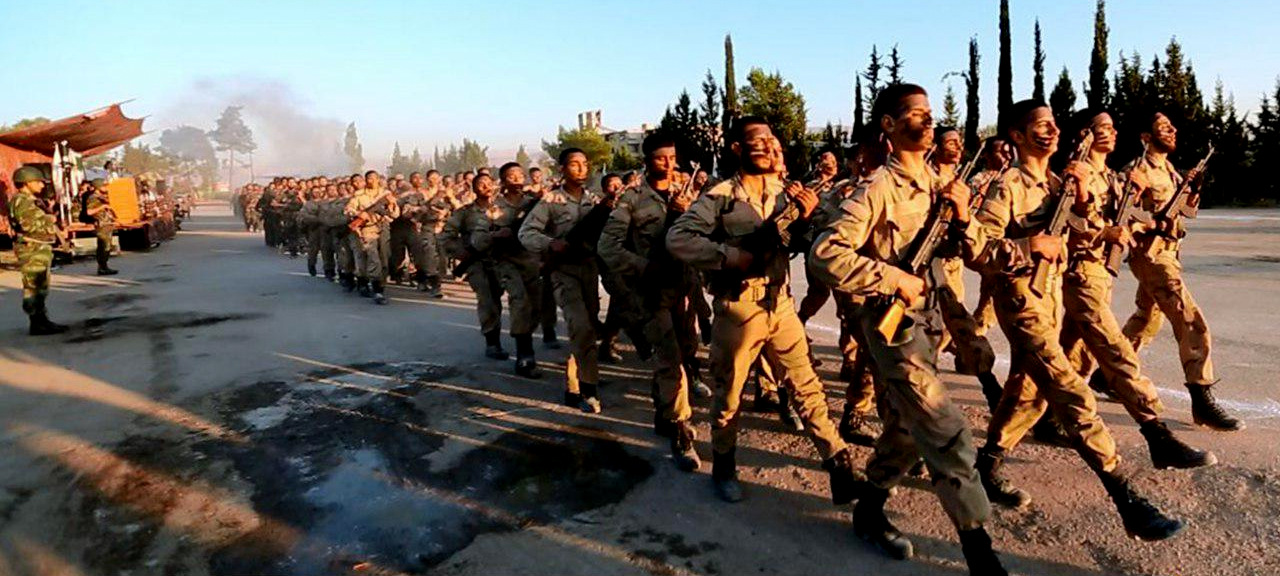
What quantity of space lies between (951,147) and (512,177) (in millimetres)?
3515

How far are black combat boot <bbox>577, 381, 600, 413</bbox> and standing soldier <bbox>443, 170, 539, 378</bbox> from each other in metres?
0.99

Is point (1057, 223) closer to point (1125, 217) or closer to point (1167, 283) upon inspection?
point (1125, 217)

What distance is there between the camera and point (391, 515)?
11.7 feet

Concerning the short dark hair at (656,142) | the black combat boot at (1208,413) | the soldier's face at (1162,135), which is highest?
the short dark hair at (656,142)

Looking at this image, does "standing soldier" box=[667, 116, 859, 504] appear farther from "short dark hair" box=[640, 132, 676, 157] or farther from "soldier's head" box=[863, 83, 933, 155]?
"short dark hair" box=[640, 132, 676, 157]

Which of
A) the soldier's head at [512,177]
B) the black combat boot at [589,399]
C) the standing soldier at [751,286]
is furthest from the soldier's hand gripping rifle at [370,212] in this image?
the standing soldier at [751,286]

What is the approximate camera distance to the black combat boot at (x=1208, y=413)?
417 centimetres

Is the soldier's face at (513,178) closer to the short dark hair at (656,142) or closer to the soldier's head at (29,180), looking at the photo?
the short dark hair at (656,142)

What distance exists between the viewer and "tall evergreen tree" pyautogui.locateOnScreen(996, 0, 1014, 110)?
29688mm

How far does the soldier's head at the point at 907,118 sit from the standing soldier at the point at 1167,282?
2.13m

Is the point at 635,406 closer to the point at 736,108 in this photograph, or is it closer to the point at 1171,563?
the point at 1171,563

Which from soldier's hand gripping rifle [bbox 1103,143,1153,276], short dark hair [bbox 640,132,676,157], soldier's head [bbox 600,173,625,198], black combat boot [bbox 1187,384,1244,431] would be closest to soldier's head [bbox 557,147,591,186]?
soldier's head [bbox 600,173,625,198]

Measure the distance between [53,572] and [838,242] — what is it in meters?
3.54

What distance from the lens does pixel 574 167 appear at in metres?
5.41
